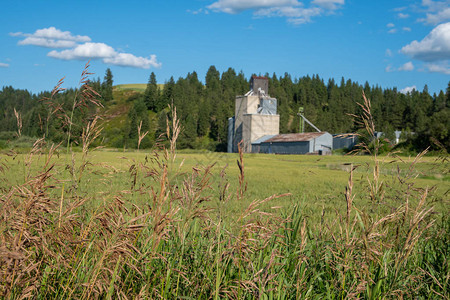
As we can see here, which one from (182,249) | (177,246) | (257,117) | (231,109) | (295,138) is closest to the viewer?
(182,249)

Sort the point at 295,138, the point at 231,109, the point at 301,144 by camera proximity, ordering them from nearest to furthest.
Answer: the point at 301,144 < the point at 295,138 < the point at 231,109

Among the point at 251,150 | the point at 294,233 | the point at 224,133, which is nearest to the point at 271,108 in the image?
the point at 251,150

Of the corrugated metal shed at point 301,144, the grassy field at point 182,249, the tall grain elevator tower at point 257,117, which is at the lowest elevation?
the grassy field at point 182,249

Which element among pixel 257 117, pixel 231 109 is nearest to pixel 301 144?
pixel 257 117

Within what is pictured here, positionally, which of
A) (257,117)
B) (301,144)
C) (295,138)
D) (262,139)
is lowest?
(301,144)

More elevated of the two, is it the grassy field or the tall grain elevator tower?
the tall grain elevator tower

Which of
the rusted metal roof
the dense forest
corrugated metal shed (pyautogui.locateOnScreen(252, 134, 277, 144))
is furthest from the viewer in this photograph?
corrugated metal shed (pyautogui.locateOnScreen(252, 134, 277, 144))

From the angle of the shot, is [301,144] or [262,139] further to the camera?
[262,139]

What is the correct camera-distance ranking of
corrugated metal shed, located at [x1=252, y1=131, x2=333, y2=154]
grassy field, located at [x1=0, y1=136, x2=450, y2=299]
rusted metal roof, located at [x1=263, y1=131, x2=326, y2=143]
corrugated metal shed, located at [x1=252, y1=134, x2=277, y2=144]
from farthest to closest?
A: corrugated metal shed, located at [x1=252, y1=134, x2=277, y2=144] < rusted metal roof, located at [x1=263, y1=131, x2=326, y2=143] < corrugated metal shed, located at [x1=252, y1=131, x2=333, y2=154] < grassy field, located at [x1=0, y1=136, x2=450, y2=299]

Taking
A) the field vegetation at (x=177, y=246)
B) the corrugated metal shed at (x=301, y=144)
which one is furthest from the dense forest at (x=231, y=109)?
the corrugated metal shed at (x=301, y=144)

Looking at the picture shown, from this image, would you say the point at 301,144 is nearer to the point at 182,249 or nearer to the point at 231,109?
the point at 231,109

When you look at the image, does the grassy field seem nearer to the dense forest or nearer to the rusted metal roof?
the dense forest

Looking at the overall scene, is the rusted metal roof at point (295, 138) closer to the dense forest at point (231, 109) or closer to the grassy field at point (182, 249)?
the dense forest at point (231, 109)

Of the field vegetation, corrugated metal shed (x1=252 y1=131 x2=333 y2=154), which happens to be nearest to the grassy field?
the field vegetation
